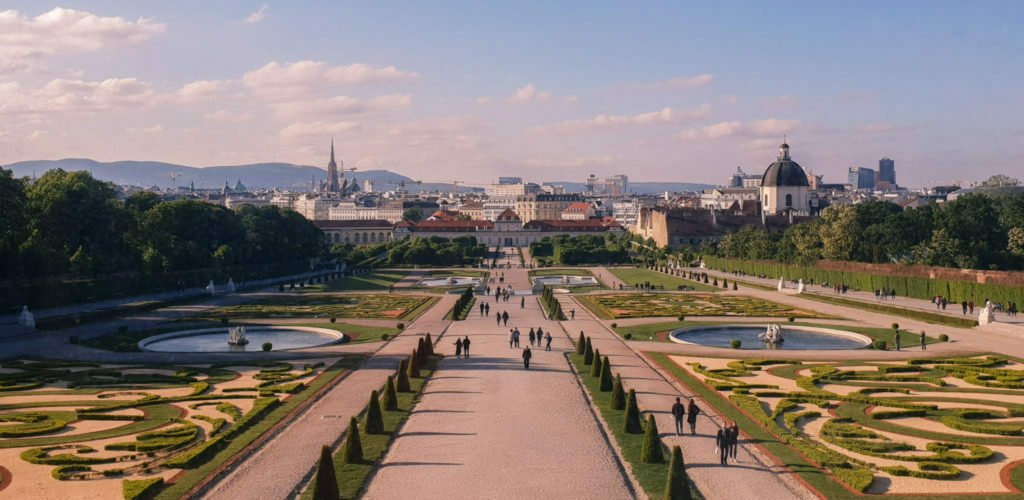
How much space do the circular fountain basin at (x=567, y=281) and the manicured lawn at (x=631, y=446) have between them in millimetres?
54772

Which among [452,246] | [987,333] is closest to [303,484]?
[987,333]

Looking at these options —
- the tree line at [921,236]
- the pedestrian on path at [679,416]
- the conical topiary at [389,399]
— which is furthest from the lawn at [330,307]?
the tree line at [921,236]

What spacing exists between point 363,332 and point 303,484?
28.3 m

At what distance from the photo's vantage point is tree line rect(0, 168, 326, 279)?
58.5 m

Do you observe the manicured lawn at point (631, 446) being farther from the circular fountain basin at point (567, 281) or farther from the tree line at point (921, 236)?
the circular fountain basin at point (567, 281)

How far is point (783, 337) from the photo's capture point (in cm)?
4800

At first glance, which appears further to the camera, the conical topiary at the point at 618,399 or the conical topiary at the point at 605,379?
the conical topiary at the point at 605,379

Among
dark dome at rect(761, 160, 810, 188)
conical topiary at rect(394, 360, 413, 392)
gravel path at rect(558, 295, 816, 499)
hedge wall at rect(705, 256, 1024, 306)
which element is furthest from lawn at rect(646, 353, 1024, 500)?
dark dome at rect(761, 160, 810, 188)

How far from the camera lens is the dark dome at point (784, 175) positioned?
155 meters

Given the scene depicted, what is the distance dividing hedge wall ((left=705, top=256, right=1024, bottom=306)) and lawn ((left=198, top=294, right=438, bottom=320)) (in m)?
32.7

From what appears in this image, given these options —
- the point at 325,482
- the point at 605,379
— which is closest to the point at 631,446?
the point at 605,379

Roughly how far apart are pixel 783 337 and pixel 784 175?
112m

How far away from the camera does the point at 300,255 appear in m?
107

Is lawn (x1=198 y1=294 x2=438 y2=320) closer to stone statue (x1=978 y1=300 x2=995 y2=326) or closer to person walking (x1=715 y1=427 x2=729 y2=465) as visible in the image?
stone statue (x1=978 y1=300 x2=995 y2=326)
